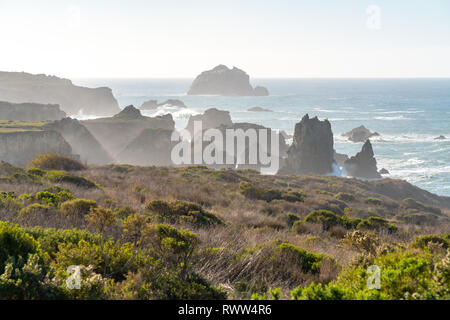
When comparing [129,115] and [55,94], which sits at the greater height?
[55,94]

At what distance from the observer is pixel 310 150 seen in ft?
180

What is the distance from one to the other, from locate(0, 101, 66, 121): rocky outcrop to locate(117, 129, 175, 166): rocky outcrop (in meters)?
18.6

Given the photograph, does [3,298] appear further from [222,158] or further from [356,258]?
[222,158]

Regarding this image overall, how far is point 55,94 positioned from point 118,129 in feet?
209

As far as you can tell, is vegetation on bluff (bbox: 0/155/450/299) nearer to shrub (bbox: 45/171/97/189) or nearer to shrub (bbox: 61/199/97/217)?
shrub (bbox: 61/199/97/217)

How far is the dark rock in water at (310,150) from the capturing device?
5466 cm

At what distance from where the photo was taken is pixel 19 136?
40.6 metres

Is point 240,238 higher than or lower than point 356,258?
lower

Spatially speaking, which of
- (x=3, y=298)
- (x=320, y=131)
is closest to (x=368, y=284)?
(x=3, y=298)

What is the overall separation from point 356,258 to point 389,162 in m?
67.1

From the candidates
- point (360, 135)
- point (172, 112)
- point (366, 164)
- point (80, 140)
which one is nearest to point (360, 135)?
point (360, 135)

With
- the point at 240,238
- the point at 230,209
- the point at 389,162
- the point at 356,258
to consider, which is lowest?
the point at 389,162

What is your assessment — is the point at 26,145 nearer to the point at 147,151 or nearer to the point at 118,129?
the point at 147,151

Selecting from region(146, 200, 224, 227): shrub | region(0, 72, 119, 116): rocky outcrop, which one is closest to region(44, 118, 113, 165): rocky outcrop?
region(146, 200, 224, 227): shrub
